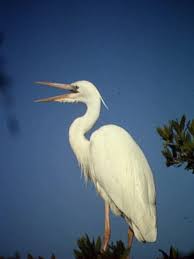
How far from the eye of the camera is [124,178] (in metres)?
1.54

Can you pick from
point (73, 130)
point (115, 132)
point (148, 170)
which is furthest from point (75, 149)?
point (148, 170)

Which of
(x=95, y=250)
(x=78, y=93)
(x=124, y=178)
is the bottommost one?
(x=95, y=250)

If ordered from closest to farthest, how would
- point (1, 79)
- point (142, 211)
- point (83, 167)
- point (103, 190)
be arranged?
point (142, 211), point (103, 190), point (83, 167), point (1, 79)

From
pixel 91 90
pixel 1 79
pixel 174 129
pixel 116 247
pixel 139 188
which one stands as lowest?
pixel 116 247

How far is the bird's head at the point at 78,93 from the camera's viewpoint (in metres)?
1.70

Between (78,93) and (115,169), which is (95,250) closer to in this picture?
(115,169)

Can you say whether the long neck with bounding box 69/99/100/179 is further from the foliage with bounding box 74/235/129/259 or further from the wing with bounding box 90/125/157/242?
the foliage with bounding box 74/235/129/259

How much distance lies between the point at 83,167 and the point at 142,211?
0.42 meters

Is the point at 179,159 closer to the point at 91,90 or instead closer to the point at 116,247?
the point at 116,247

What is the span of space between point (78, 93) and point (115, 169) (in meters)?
0.46

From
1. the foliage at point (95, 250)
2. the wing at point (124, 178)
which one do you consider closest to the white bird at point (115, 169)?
the wing at point (124, 178)

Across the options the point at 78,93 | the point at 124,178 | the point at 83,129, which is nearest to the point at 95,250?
the point at 124,178

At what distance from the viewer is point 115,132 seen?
1632 millimetres

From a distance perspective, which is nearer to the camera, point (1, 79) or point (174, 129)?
point (174, 129)
